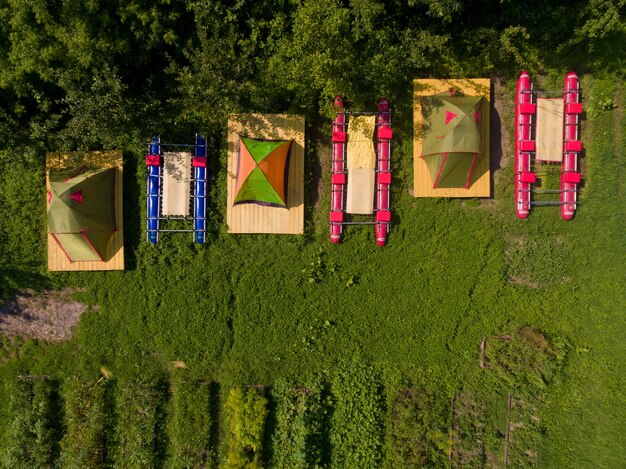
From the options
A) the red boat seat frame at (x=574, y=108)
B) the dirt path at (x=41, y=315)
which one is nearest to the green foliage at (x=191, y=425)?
the dirt path at (x=41, y=315)

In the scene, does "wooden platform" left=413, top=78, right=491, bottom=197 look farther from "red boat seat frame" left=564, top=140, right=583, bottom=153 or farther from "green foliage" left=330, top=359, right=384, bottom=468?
"green foliage" left=330, top=359, right=384, bottom=468

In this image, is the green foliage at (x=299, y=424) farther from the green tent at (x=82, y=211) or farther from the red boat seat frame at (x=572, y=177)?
the red boat seat frame at (x=572, y=177)

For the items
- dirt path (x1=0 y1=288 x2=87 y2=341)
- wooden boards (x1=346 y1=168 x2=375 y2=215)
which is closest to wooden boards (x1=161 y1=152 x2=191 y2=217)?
dirt path (x1=0 y1=288 x2=87 y2=341)

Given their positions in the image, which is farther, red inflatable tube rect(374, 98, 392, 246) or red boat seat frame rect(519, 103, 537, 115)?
red inflatable tube rect(374, 98, 392, 246)

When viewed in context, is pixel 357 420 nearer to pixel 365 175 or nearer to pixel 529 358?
pixel 529 358

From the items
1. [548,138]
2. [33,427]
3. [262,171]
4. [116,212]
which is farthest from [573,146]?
[33,427]

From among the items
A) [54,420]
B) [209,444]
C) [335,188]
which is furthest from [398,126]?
[54,420]

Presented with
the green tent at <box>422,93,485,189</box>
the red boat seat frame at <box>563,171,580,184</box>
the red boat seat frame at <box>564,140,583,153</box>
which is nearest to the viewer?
the green tent at <box>422,93,485,189</box>
